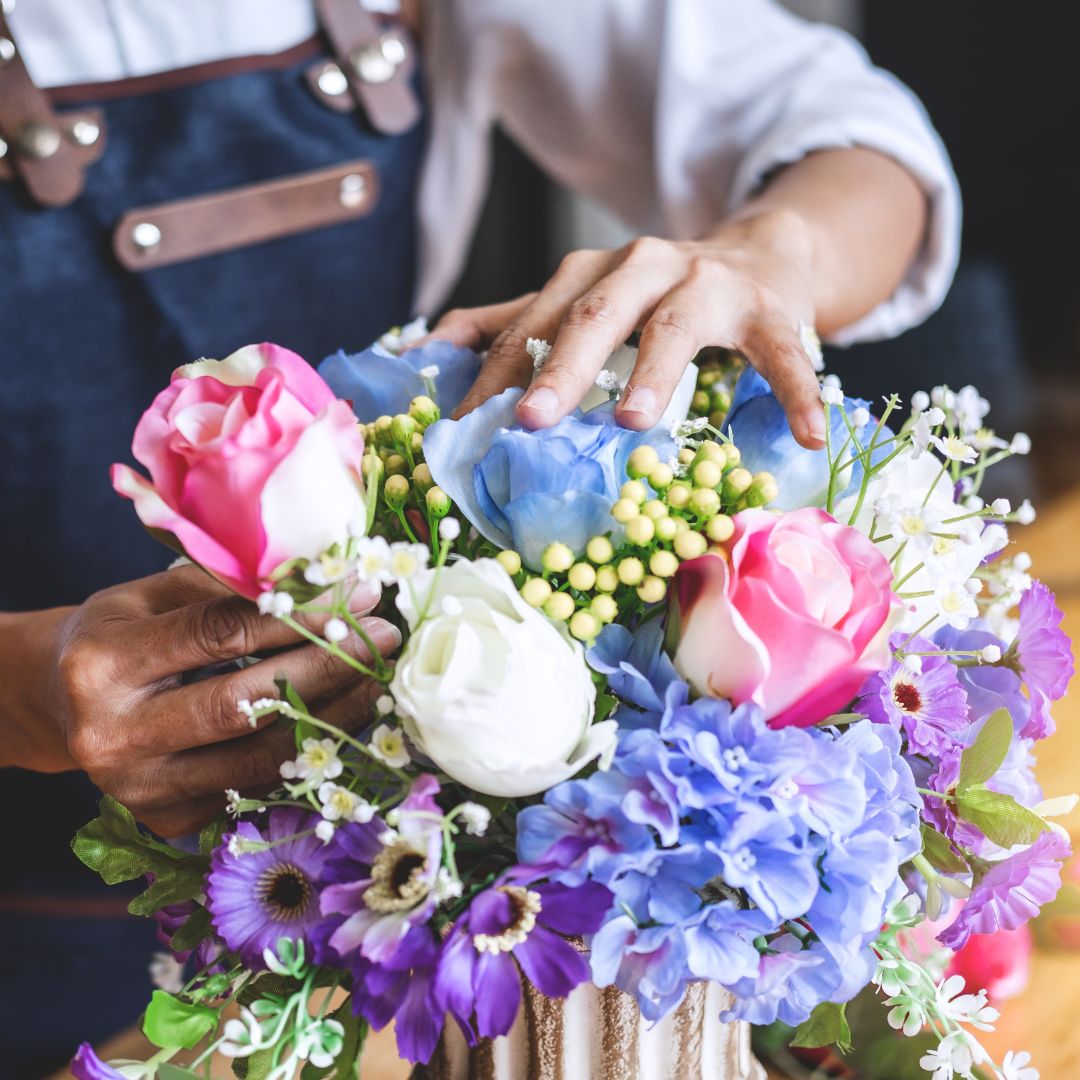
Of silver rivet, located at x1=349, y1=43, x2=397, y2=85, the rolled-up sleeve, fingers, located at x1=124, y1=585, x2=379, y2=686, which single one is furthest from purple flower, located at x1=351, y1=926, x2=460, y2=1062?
silver rivet, located at x1=349, y1=43, x2=397, y2=85

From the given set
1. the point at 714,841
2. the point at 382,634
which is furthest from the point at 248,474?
the point at 714,841

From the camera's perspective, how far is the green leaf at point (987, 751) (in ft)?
1.21

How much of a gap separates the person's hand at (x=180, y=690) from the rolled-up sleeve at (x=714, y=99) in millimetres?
519

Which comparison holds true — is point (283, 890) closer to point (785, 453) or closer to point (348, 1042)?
point (348, 1042)

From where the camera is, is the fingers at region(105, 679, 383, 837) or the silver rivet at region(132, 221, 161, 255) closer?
the fingers at region(105, 679, 383, 837)

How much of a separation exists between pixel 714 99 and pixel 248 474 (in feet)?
2.01

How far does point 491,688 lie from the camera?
304mm

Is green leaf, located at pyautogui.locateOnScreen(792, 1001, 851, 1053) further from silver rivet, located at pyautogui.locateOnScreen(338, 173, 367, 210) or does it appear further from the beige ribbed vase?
silver rivet, located at pyautogui.locateOnScreen(338, 173, 367, 210)

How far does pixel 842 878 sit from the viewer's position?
330 millimetres

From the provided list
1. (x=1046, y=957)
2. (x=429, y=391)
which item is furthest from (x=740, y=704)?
(x=1046, y=957)

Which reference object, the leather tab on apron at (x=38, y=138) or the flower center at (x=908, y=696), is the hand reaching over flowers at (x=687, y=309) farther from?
the leather tab on apron at (x=38, y=138)

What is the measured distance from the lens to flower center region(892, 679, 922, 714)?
376 millimetres

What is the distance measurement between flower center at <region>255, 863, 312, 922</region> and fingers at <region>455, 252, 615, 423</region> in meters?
0.18

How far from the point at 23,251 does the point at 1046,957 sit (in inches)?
30.5
